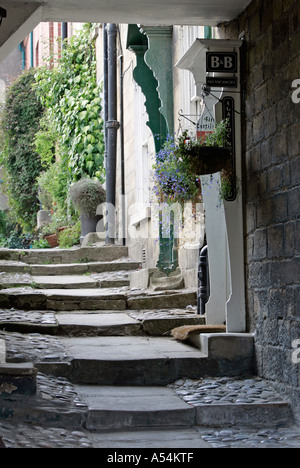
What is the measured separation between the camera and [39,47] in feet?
75.6

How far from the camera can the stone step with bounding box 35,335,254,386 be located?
5348 mm

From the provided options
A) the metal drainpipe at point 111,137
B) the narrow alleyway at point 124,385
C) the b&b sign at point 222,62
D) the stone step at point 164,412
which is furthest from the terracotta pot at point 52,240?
the stone step at point 164,412

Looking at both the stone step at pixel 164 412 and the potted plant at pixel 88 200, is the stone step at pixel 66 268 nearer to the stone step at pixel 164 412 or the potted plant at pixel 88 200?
the potted plant at pixel 88 200

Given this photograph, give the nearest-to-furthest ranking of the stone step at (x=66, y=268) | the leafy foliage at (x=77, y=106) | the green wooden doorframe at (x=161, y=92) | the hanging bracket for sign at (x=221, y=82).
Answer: the hanging bracket for sign at (x=221, y=82) → the green wooden doorframe at (x=161, y=92) → the stone step at (x=66, y=268) → the leafy foliage at (x=77, y=106)

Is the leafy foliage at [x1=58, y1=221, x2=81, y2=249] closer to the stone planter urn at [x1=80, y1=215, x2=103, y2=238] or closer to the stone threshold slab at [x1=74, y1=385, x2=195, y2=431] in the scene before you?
the stone planter urn at [x1=80, y1=215, x2=103, y2=238]

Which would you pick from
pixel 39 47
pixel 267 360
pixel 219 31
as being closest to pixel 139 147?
pixel 219 31


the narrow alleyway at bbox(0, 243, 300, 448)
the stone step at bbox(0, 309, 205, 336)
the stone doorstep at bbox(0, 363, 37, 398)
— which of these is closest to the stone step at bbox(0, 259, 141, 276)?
the narrow alleyway at bbox(0, 243, 300, 448)

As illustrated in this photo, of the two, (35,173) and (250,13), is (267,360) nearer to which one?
(250,13)

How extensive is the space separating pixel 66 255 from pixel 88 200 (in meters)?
1.72

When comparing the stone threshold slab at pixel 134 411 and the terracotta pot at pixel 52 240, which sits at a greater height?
the terracotta pot at pixel 52 240

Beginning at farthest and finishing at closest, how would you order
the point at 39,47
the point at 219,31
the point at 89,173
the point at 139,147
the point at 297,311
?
1. the point at 39,47
2. the point at 89,173
3. the point at 139,147
4. the point at 219,31
5. the point at 297,311

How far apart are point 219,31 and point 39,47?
1770 cm

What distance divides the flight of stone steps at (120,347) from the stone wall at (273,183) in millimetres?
356

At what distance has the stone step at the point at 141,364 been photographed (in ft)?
17.5
